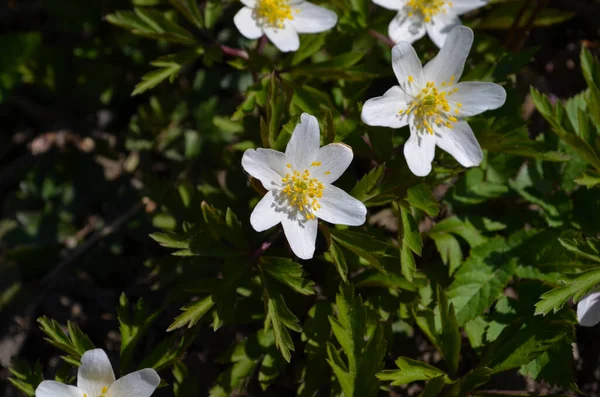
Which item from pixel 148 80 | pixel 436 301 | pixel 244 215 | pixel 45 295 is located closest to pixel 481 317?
pixel 436 301

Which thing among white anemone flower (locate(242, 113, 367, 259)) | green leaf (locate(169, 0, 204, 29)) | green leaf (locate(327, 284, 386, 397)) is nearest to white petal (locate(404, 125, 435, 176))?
white anemone flower (locate(242, 113, 367, 259))

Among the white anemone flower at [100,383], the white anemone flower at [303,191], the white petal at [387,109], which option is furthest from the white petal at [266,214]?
the white anemone flower at [100,383]

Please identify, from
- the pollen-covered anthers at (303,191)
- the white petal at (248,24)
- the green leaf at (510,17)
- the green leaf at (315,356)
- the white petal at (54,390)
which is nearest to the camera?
the white petal at (54,390)

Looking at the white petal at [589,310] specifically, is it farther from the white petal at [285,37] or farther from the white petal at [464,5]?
the white petal at [285,37]

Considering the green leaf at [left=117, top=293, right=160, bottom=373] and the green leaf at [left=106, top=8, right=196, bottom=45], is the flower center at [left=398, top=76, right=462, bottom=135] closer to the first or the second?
the green leaf at [left=106, top=8, right=196, bottom=45]

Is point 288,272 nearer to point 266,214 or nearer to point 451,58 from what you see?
point 266,214

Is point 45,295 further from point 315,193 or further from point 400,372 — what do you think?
point 400,372
